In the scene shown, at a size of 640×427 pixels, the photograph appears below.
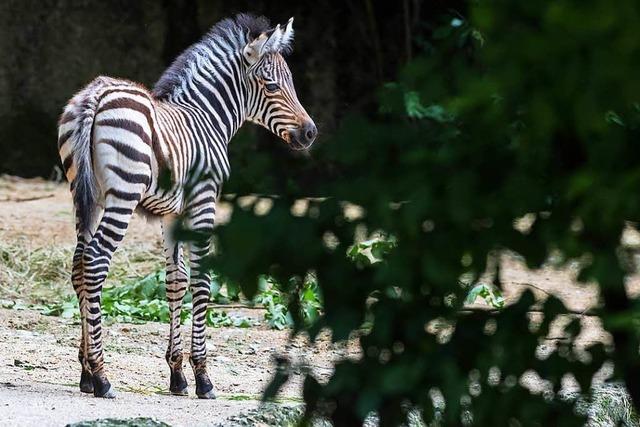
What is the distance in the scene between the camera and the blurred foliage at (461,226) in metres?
1.99

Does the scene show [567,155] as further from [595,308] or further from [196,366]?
[196,366]

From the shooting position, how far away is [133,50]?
13.0 m

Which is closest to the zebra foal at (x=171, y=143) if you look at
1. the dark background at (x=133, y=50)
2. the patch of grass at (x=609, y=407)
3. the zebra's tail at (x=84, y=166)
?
the zebra's tail at (x=84, y=166)

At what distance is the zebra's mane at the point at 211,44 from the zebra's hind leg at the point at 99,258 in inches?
42.5

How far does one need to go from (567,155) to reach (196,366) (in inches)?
166

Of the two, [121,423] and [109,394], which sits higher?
[121,423]

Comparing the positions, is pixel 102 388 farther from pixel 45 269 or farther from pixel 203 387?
pixel 45 269

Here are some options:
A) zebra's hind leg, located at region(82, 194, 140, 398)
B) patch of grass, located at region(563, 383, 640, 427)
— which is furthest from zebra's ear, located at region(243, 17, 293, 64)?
patch of grass, located at region(563, 383, 640, 427)

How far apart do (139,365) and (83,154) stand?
150 cm

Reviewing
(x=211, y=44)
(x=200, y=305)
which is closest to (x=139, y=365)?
(x=200, y=305)

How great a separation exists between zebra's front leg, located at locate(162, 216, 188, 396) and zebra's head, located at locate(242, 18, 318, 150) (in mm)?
1004

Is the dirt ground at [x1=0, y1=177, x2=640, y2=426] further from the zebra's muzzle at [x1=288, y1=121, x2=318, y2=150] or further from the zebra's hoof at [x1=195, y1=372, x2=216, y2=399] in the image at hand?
the zebra's muzzle at [x1=288, y1=121, x2=318, y2=150]

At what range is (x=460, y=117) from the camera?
230 centimetres

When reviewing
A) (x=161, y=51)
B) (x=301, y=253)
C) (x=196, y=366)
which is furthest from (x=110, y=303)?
(x=301, y=253)
